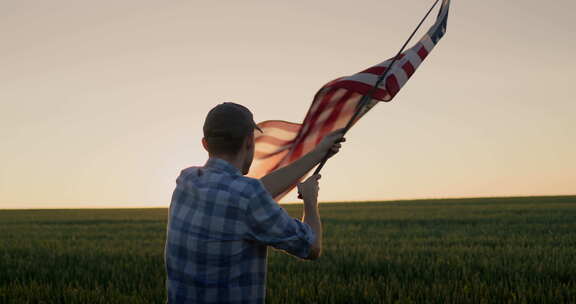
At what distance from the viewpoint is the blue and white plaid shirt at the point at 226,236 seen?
2.55 metres

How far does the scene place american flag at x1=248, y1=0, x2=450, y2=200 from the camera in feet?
13.6

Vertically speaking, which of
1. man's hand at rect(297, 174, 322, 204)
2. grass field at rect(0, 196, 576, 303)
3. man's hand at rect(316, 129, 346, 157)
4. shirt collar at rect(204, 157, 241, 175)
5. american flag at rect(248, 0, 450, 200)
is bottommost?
grass field at rect(0, 196, 576, 303)

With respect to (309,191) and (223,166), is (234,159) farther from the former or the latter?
(309,191)

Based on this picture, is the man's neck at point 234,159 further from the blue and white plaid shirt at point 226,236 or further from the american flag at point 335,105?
the american flag at point 335,105

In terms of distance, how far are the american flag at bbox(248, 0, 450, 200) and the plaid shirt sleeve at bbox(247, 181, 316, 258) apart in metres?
1.52

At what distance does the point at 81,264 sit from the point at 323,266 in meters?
4.30

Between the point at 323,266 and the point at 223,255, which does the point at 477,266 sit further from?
the point at 223,255

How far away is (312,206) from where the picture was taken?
2.78 m

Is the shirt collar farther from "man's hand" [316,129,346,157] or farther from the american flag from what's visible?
the american flag

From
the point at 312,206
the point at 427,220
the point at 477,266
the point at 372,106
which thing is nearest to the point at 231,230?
the point at 312,206

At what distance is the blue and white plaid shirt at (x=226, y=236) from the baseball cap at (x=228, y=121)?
6.9 inches

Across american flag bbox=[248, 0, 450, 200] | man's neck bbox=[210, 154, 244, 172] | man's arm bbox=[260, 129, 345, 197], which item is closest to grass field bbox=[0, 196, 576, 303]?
american flag bbox=[248, 0, 450, 200]

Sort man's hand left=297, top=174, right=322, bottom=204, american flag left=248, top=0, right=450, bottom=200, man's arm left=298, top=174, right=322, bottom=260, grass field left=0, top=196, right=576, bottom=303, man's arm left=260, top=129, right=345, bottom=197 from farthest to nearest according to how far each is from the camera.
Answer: grass field left=0, top=196, right=576, bottom=303, american flag left=248, top=0, right=450, bottom=200, man's arm left=260, top=129, right=345, bottom=197, man's hand left=297, top=174, right=322, bottom=204, man's arm left=298, top=174, right=322, bottom=260

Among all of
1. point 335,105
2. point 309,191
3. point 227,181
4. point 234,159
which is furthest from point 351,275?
point 227,181
